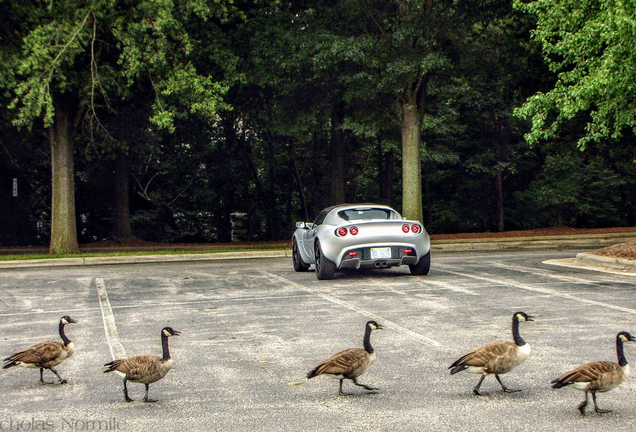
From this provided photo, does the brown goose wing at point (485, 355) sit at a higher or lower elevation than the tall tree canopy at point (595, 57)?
lower

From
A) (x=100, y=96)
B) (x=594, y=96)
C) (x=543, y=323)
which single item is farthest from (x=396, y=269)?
(x=100, y=96)

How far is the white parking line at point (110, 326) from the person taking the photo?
8745 mm

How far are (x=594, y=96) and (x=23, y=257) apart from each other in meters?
17.0

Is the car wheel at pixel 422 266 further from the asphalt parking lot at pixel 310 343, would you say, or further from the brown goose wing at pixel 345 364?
the brown goose wing at pixel 345 364

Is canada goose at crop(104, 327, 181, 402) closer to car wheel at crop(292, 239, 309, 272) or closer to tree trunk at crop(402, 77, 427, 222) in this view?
car wheel at crop(292, 239, 309, 272)

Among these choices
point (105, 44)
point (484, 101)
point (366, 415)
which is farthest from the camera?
point (484, 101)

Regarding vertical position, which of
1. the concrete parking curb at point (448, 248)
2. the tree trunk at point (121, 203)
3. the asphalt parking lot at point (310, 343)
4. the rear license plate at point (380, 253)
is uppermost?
the tree trunk at point (121, 203)

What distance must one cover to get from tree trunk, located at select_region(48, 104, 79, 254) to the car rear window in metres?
12.6

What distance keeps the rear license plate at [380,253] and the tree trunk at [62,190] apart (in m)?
13.7

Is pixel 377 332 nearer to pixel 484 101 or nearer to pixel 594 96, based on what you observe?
pixel 594 96

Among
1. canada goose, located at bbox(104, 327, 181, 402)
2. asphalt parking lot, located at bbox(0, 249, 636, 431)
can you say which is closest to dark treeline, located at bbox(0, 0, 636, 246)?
asphalt parking lot, located at bbox(0, 249, 636, 431)

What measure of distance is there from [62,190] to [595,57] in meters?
17.3

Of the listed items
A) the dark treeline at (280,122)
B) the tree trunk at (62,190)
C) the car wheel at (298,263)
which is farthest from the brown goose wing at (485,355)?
the tree trunk at (62,190)

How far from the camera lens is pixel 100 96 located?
26375 millimetres
